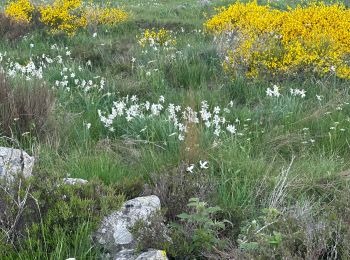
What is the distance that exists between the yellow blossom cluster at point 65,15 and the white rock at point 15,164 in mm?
7089

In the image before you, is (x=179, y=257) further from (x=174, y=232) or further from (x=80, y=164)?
(x=80, y=164)

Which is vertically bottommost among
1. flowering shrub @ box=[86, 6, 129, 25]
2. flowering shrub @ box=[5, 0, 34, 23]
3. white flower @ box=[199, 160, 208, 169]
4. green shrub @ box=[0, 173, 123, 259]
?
flowering shrub @ box=[86, 6, 129, 25]

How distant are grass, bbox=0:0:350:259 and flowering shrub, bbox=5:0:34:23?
2874 mm

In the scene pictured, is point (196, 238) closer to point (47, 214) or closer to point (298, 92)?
point (47, 214)

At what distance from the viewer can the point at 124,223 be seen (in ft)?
9.96

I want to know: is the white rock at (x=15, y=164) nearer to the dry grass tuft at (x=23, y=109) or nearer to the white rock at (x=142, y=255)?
the white rock at (x=142, y=255)

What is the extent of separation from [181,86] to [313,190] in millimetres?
3128

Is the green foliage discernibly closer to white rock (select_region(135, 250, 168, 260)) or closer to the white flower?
white rock (select_region(135, 250, 168, 260))

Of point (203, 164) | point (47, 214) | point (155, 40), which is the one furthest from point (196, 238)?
point (155, 40)

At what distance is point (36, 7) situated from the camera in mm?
12180

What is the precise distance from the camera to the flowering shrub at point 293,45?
6.63m

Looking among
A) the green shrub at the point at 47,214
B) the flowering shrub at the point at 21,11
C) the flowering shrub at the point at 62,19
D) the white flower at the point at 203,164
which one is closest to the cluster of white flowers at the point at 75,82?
the white flower at the point at 203,164

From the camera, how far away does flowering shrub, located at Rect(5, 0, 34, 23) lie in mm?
11008

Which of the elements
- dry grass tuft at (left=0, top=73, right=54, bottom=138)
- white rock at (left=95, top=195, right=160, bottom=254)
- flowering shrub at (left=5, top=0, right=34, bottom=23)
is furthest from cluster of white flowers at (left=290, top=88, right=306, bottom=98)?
flowering shrub at (left=5, top=0, right=34, bottom=23)
